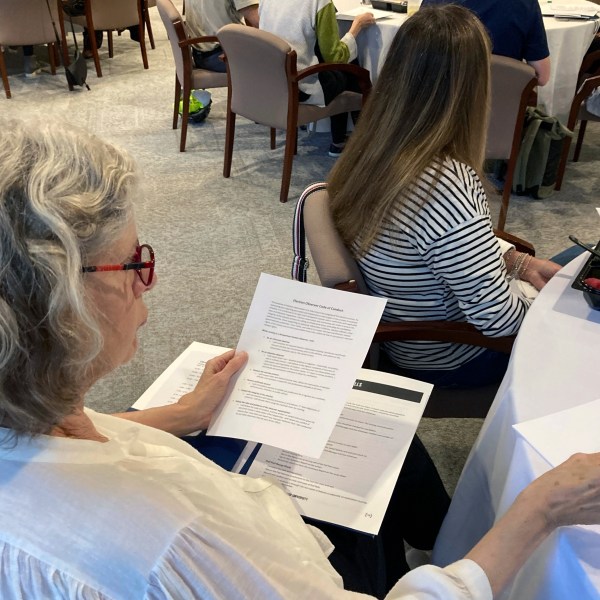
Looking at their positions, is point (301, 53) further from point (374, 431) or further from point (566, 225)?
point (374, 431)

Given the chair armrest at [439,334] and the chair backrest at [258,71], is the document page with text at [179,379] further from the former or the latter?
the chair backrest at [258,71]

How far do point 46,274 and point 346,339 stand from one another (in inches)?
24.0

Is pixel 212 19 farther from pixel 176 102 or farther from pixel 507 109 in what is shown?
pixel 507 109

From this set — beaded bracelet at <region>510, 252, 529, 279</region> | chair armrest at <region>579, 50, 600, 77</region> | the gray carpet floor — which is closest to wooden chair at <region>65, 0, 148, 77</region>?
Result: the gray carpet floor

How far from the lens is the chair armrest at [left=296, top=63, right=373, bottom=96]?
3189 millimetres

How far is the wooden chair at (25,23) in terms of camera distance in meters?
4.70

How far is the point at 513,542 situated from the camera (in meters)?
0.89

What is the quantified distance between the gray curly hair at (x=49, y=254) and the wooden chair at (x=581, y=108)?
300 centimetres

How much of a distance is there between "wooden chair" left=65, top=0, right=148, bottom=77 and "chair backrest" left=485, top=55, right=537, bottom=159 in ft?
11.1

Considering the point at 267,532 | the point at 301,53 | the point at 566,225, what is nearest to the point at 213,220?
the point at 301,53

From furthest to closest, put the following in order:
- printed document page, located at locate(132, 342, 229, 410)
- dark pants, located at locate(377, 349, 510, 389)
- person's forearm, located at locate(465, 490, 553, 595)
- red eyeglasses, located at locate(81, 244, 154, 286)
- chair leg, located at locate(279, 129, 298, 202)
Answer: chair leg, located at locate(279, 129, 298, 202) < dark pants, located at locate(377, 349, 510, 389) < printed document page, located at locate(132, 342, 229, 410) < person's forearm, located at locate(465, 490, 553, 595) < red eyeglasses, located at locate(81, 244, 154, 286)

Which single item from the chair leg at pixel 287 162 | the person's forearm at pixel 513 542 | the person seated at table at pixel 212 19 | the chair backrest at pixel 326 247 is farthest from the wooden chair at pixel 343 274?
the person seated at table at pixel 212 19

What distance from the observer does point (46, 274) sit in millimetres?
659

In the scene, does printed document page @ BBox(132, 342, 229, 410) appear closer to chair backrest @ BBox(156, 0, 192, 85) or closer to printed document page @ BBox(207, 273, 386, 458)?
printed document page @ BBox(207, 273, 386, 458)
